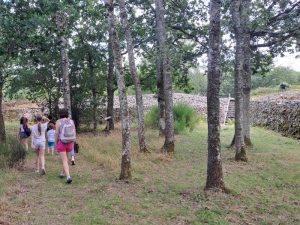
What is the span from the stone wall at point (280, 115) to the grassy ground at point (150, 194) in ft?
36.5

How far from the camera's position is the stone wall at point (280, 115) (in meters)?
22.0

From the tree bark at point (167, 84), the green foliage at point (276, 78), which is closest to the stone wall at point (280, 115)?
the tree bark at point (167, 84)

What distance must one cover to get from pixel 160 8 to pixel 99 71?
9039 millimetres

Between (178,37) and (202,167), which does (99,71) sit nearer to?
(178,37)

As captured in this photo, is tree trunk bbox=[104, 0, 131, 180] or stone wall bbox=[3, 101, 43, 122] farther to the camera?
stone wall bbox=[3, 101, 43, 122]

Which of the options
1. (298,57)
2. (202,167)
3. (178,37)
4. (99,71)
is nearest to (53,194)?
(202,167)

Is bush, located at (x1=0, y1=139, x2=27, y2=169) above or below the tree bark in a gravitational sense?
below

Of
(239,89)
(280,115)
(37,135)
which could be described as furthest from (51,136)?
(280,115)

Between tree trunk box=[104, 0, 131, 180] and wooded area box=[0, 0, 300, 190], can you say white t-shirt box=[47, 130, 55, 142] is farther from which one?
tree trunk box=[104, 0, 131, 180]

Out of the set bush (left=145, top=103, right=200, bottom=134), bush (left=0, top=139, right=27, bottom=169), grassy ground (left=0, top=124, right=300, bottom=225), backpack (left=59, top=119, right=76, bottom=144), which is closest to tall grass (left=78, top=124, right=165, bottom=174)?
grassy ground (left=0, top=124, right=300, bottom=225)

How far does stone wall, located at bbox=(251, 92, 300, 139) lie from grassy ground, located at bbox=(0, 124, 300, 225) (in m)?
11.1

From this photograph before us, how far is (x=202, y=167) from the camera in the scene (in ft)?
35.1

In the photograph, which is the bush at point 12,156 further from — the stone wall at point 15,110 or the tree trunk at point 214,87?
the stone wall at point 15,110

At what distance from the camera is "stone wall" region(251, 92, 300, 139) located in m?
22.0
